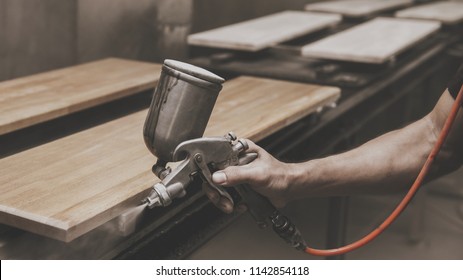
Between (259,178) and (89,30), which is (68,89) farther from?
(259,178)

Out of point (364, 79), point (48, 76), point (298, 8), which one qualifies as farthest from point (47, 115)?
point (298, 8)

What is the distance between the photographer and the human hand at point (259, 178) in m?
1.12

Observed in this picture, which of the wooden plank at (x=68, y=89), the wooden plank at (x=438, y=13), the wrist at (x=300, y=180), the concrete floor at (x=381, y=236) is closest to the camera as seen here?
the wrist at (x=300, y=180)

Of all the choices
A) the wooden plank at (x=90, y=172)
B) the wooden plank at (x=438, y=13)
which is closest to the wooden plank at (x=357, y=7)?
the wooden plank at (x=438, y=13)

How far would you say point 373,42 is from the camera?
2.64 meters

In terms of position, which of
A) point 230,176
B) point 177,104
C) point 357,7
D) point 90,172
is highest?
point 177,104

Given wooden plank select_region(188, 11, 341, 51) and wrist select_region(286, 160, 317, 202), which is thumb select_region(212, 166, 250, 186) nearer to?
wrist select_region(286, 160, 317, 202)

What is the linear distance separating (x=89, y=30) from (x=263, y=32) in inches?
28.9

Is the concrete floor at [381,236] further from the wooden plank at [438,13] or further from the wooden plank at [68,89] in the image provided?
the wooden plank at [68,89]

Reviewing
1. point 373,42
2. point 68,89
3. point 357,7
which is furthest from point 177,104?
point 357,7

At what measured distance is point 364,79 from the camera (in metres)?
2.40

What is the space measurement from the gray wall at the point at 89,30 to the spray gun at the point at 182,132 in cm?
119

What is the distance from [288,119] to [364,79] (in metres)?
0.71
